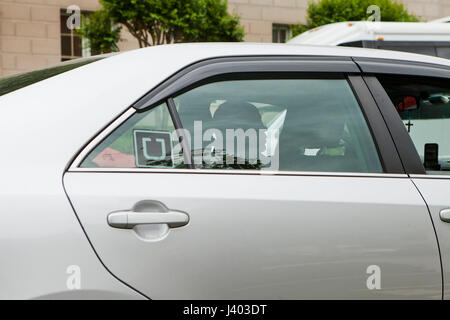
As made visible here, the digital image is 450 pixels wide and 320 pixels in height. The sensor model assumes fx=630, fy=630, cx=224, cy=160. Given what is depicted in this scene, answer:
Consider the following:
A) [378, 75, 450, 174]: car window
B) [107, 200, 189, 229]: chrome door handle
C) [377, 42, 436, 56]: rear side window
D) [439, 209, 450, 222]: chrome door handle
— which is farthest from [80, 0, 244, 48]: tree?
[107, 200, 189, 229]: chrome door handle

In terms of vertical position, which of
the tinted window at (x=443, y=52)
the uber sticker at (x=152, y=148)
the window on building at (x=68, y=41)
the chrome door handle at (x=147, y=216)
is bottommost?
the chrome door handle at (x=147, y=216)

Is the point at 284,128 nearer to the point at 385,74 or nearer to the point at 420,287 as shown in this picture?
the point at 385,74

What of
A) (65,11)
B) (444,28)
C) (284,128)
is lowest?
(284,128)

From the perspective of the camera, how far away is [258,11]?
2112cm

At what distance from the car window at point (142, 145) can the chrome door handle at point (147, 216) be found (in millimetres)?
158

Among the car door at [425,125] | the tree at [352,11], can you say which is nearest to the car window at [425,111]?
the car door at [425,125]

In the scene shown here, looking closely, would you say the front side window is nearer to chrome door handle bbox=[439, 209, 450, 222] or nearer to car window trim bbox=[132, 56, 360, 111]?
car window trim bbox=[132, 56, 360, 111]

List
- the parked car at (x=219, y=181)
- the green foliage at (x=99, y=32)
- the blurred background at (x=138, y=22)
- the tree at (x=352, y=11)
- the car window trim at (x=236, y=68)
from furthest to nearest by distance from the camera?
the tree at (x=352, y=11), the green foliage at (x=99, y=32), the blurred background at (x=138, y=22), the car window trim at (x=236, y=68), the parked car at (x=219, y=181)

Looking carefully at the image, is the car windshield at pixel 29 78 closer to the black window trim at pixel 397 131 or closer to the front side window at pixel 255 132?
the front side window at pixel 255 132

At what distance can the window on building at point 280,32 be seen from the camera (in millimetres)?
21578

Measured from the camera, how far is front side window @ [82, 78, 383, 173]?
200 cm
